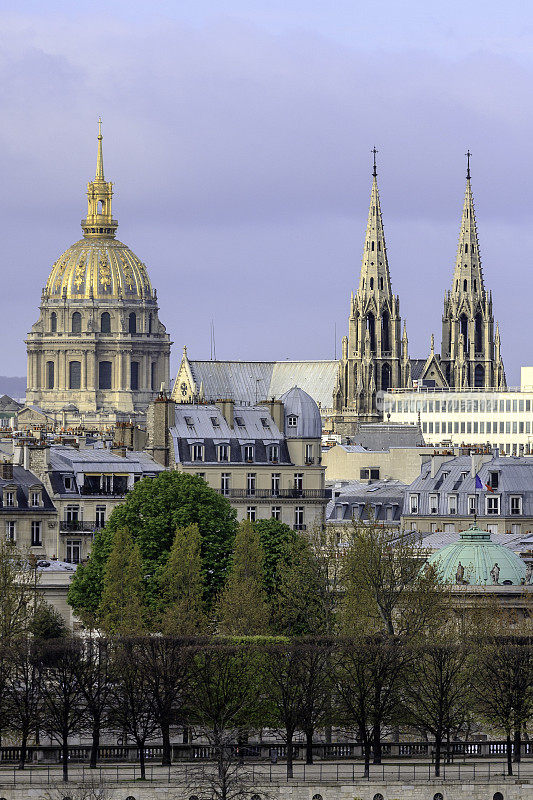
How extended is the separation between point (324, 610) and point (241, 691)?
38.9 feet

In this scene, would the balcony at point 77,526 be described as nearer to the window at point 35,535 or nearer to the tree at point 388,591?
the window at point 35,535

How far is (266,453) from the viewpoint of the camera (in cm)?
A: 12688

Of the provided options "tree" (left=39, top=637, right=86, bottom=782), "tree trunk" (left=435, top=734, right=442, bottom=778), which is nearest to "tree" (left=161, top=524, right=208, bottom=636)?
"tree" (left=39, top=637, right=86, bottom=782)

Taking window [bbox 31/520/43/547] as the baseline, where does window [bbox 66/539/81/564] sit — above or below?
below

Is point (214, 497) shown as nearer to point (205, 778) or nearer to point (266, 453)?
point (266, 453)

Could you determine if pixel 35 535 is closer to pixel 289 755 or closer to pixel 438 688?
pixel 438 688

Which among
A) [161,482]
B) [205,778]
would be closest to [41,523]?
[161,482]

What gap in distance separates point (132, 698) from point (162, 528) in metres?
21.0

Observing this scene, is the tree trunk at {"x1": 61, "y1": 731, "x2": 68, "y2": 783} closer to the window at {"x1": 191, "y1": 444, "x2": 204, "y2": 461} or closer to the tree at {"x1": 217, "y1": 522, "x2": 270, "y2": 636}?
the tree at {"x1": 217, "y1": 522, "x2": 270, "y2": 636}

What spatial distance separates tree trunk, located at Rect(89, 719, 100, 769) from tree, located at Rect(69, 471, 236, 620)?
676 inches

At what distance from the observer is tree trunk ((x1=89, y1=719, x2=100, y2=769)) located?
8200 centimetres

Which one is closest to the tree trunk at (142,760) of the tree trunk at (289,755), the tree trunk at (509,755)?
the tree trunk at (289,755)

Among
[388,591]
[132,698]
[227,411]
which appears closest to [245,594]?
[388,591]

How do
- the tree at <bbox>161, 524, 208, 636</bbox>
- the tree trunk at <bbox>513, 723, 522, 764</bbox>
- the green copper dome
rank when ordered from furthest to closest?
1. the green copper dome
2. the tree at <bbox>161, 524, 208, 636</bbox>
3. the tree trunk at <bbox>513, 723, 522, 764</bbox>
